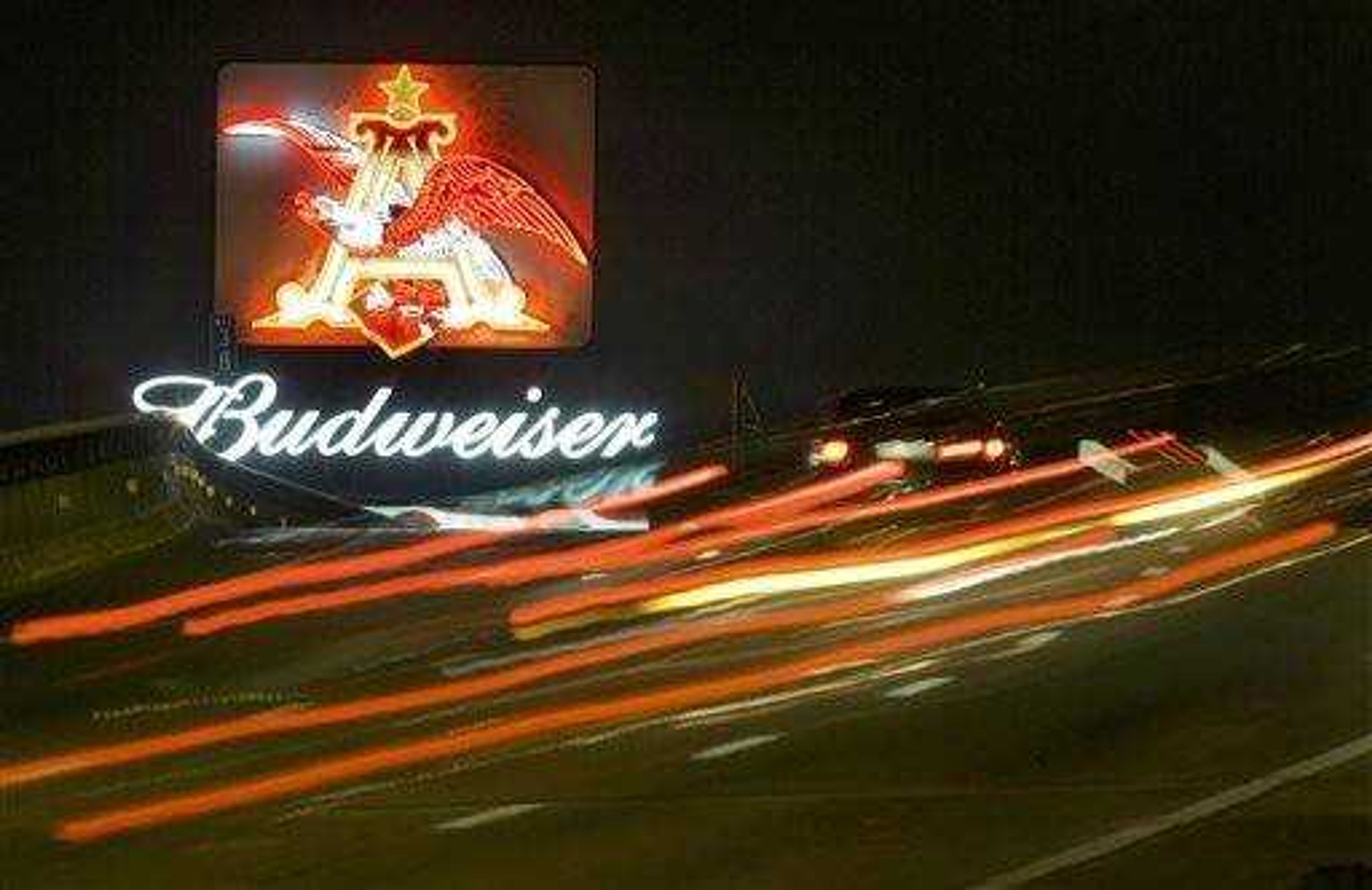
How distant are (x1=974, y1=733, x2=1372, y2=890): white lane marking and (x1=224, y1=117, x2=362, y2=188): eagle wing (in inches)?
916

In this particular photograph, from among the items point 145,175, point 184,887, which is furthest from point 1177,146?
point 184,887

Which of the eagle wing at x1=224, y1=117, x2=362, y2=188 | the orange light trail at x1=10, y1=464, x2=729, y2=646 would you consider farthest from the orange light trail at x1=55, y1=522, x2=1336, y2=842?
the eagle wing at x1=224, y1=117, x2=362, y2=188

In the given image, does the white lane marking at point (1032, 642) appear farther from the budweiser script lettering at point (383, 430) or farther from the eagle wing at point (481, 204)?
the eagle wing at point (481, 204)

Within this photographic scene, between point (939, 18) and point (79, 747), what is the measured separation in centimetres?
2424

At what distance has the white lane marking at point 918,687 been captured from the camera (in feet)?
44.5

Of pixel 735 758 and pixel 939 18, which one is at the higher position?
pixel 939 18

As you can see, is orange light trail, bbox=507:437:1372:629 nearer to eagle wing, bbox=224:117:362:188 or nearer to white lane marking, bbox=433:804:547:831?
white lane marking, bbox=433:804:547:831

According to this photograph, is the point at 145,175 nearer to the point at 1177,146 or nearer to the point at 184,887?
the point at 1177,146

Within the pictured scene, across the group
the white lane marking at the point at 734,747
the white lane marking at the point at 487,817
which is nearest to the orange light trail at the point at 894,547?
the white lane marking at the point at 734,747

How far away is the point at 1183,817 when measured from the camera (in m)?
10.4

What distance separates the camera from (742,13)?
113ft

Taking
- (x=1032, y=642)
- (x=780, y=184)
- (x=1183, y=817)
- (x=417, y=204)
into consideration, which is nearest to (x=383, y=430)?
(x=417, y=204)

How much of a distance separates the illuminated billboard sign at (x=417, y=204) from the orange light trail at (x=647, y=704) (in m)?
15.4

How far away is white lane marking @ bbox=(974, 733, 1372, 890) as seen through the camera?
9328mm
